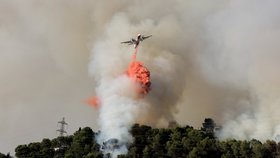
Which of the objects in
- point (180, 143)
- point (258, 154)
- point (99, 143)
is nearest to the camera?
point (258, 154)

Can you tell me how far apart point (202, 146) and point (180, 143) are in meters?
9.63

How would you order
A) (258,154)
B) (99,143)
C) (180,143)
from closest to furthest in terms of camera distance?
(258,154)
(180,143)
(99,143)

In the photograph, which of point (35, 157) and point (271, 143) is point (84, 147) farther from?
point (271, 143)

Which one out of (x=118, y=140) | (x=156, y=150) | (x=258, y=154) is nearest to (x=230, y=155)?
(x=258, y=154)

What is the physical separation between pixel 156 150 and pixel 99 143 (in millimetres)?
24327

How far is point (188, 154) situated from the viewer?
178 meters

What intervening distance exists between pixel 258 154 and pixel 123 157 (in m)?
45.5

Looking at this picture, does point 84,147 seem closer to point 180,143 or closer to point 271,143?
point 180,143

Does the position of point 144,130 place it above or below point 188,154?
above

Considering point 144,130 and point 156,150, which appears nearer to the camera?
point 156,150

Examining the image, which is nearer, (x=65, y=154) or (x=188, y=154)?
(x=188, y=154)

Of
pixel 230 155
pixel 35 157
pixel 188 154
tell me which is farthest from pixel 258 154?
pixel 35 157

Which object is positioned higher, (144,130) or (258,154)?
(144,130)

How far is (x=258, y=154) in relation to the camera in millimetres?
172250
